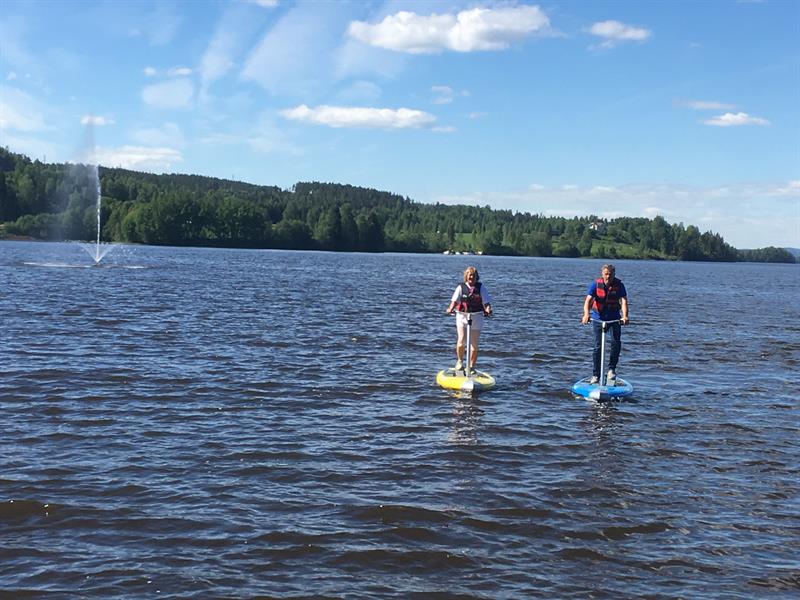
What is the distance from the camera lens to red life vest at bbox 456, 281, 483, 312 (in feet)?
67.8

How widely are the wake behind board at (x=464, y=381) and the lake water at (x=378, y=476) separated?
389 millimetres

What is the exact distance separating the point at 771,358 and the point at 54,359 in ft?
81.5

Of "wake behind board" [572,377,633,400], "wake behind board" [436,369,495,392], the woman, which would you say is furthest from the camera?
the woman

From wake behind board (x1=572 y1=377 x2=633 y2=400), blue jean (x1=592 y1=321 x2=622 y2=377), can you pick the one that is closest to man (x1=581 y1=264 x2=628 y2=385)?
blue jean (x1=592 y1=321 x2=622 y2=377)

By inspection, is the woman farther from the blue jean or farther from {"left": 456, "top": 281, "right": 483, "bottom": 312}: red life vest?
the blue jean

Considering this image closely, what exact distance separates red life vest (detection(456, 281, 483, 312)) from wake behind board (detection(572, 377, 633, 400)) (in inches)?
130

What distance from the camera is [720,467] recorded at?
45.9ft

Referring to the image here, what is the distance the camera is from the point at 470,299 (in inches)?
819

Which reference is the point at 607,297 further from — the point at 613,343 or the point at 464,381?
the point at 464,381

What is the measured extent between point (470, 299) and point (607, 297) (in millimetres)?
3541

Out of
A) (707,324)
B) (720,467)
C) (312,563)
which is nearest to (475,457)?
(720,467)

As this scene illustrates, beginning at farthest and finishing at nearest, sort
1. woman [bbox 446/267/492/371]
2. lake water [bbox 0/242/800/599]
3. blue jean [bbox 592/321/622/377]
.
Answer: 1. woman [bbox 446/267/492/371]
2. blue jean [bbox 592/321/622/377]
3. lake water [bbox 0/242/800/599]

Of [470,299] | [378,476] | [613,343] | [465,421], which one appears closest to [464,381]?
[470,299]

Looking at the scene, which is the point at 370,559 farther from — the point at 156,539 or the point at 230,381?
the point at 230,381
